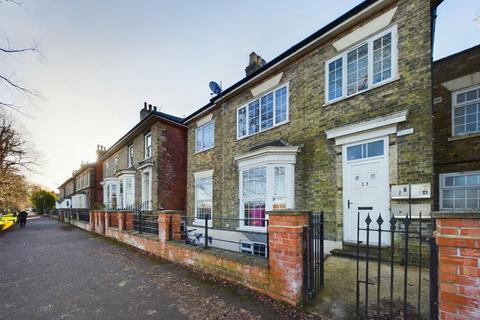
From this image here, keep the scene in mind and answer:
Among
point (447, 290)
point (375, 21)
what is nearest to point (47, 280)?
point (447, 290)

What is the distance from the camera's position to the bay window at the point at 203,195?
11.7 metres

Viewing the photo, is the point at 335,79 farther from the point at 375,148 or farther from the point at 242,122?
the point at 242,122

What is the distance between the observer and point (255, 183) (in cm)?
886

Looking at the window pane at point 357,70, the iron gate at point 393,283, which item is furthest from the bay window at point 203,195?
the iron gate at point 393,283

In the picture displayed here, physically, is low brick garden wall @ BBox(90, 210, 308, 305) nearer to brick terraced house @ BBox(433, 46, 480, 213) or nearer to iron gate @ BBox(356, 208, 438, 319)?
iron gate @ BBox(356, 208, 438, 319)

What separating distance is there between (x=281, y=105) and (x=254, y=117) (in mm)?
1480

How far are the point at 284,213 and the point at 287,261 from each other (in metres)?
0.74

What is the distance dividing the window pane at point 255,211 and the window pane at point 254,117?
119 inches

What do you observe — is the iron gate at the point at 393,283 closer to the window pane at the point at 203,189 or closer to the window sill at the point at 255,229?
the window sill at the point at 255,229

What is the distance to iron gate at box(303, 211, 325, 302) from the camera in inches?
139

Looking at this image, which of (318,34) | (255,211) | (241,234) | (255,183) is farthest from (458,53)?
(241,234)

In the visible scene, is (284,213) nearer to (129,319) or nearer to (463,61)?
(129,319)

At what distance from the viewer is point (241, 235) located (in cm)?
907

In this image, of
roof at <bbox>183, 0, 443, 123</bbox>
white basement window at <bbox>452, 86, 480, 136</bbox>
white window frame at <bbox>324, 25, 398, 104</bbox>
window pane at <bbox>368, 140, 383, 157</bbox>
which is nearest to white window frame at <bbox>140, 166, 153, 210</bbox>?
roof at <bbox>183, 0, 443, 123</bbox>
